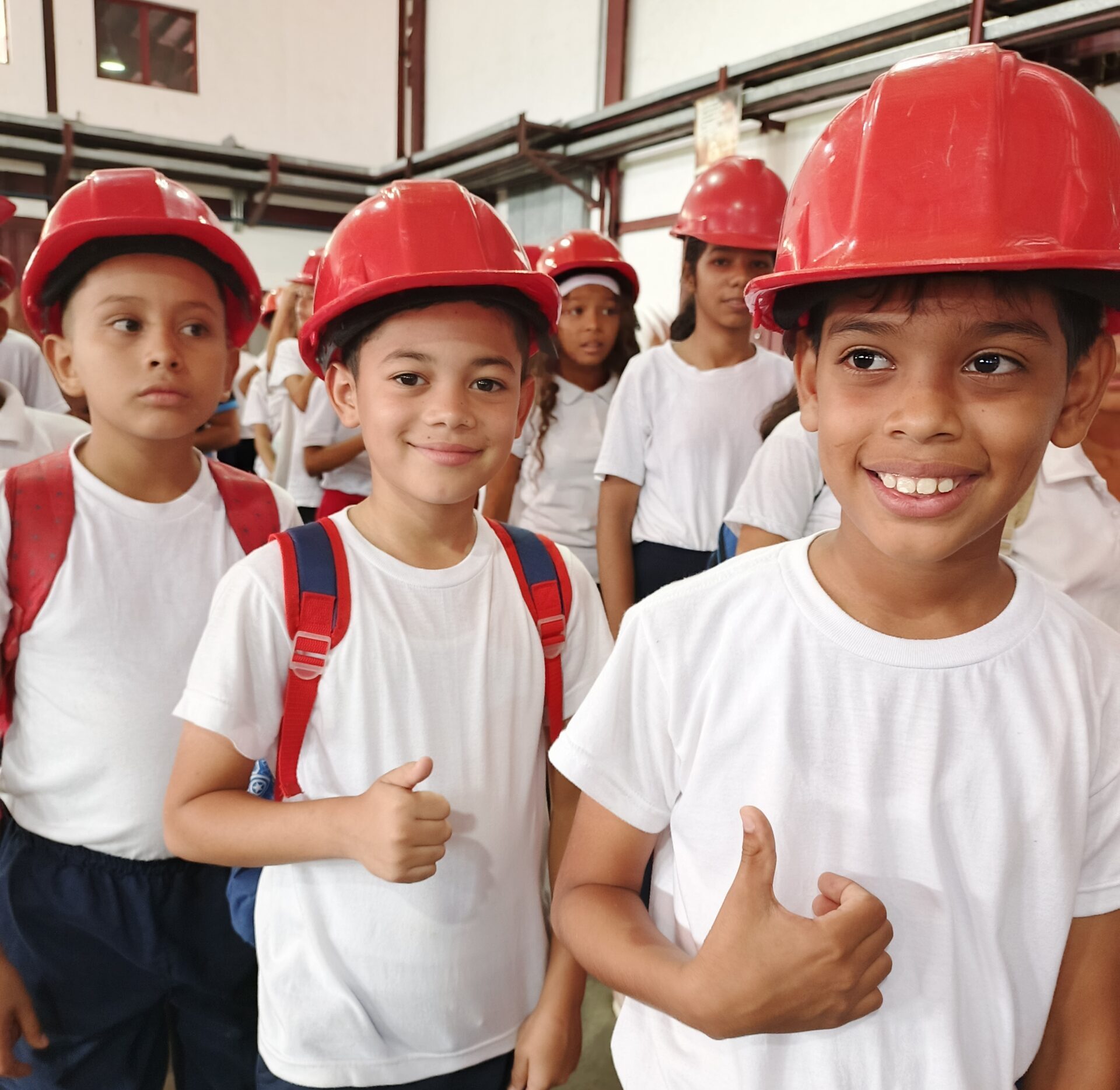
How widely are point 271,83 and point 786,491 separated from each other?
1262 cm

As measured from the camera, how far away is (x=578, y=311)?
3689 millimetres

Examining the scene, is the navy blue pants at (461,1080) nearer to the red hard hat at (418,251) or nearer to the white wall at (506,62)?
the red hard hat at (418,251)

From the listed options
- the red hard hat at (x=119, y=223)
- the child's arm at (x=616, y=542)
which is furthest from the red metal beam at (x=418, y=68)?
the red hard hat at (x=119, y=223)

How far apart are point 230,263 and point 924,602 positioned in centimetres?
143

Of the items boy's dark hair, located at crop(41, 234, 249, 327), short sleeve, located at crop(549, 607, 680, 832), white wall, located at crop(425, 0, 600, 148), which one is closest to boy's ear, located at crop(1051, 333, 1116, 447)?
short sleeve, located at crop(549, 607, 680, 832)

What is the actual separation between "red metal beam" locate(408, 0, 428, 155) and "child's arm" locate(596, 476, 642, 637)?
35.7 feet

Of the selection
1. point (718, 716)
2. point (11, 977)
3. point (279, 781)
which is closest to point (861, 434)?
point (718, 716)

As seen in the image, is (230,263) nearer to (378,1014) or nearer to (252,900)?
(252,900)

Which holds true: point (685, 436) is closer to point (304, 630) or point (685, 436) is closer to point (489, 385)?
point (489, 385)

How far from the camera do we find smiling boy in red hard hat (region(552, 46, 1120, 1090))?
2.87 feet

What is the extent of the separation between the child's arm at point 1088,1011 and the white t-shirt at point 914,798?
3 cm

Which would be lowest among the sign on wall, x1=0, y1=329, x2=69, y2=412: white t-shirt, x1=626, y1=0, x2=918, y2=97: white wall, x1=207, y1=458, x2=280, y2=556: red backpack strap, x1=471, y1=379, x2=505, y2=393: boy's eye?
x1=207, y1=458, x2=280, y2=556: red backpack strap

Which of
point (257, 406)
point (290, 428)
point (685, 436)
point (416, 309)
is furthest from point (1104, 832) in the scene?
point (257, 406)

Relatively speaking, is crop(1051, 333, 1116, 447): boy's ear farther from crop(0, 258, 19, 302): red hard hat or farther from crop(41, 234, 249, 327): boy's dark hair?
crop(0, 258, 19, 302): red hard hat
